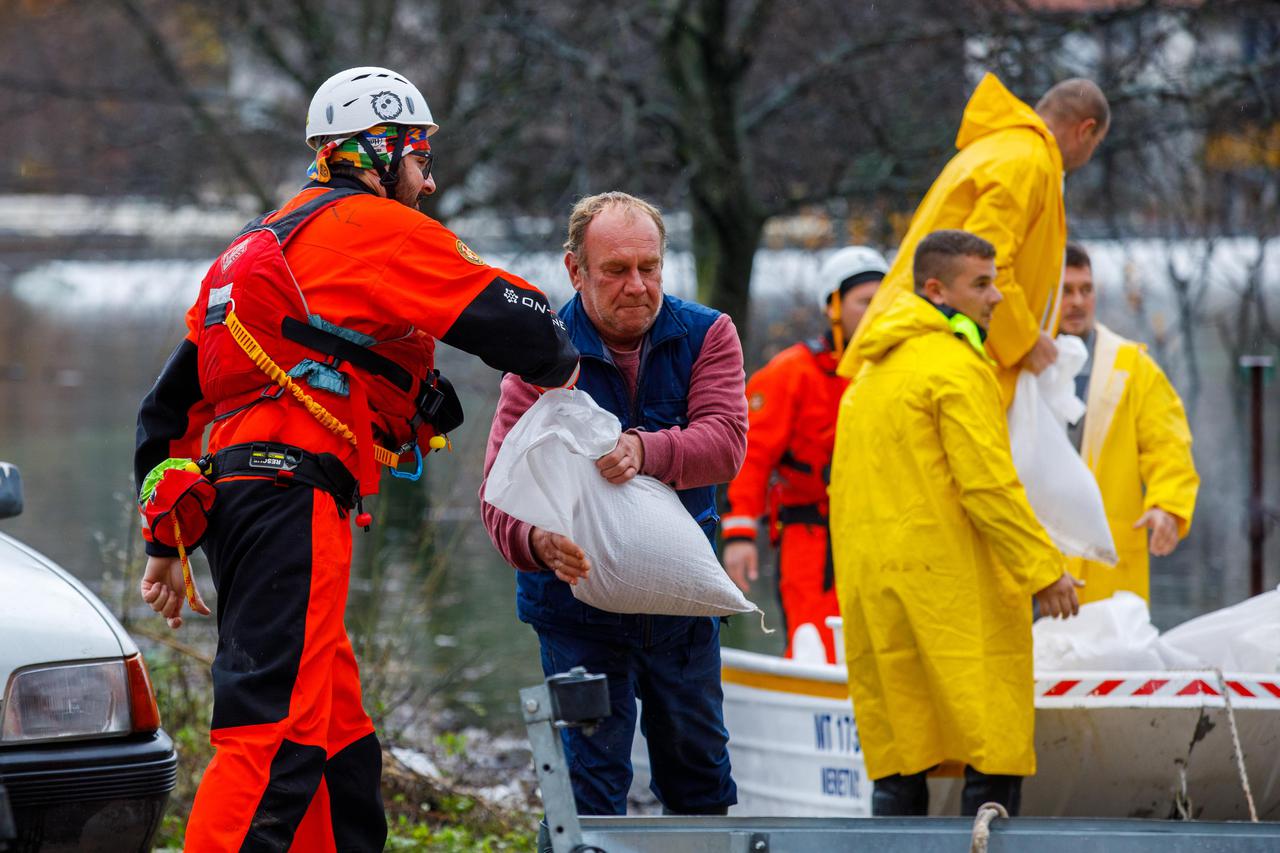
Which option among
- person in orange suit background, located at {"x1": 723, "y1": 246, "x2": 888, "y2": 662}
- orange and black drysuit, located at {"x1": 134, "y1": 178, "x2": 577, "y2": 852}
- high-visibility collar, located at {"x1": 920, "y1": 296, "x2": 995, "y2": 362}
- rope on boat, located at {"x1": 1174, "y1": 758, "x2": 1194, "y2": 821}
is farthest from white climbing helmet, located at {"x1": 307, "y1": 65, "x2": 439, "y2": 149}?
rope on boat, located at {"x1": 1174, "y1": 758, "x2": 1194, "y2": 821}

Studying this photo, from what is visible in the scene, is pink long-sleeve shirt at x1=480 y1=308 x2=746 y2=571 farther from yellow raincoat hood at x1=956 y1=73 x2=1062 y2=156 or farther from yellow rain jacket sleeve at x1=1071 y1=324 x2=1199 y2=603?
yellow rain jacket sleeve at x1=1071 y1=324 x2=1199 y2=603

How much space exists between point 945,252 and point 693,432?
1372 millimetres

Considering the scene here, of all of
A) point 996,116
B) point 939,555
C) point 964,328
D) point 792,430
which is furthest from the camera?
point 792,430

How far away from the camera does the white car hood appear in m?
3.72

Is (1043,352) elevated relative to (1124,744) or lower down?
elevated

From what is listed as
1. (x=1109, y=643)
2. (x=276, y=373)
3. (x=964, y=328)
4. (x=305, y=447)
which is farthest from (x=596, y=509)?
(x=1109, y=643)

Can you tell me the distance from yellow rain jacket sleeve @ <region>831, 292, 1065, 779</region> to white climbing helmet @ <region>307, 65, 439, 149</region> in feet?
5.67

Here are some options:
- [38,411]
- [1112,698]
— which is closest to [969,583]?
[1112,698]

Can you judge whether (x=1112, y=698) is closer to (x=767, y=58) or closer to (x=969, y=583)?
(x=969, y=583)

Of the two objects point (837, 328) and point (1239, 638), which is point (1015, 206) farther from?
point (1239, 638)

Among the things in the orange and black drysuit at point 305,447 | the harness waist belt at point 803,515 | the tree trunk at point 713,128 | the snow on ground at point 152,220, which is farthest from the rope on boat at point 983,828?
the snow on ground at point 152,220

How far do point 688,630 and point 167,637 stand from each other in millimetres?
2818

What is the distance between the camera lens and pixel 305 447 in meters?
3.79

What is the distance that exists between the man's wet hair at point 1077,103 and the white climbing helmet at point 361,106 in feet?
9.22
